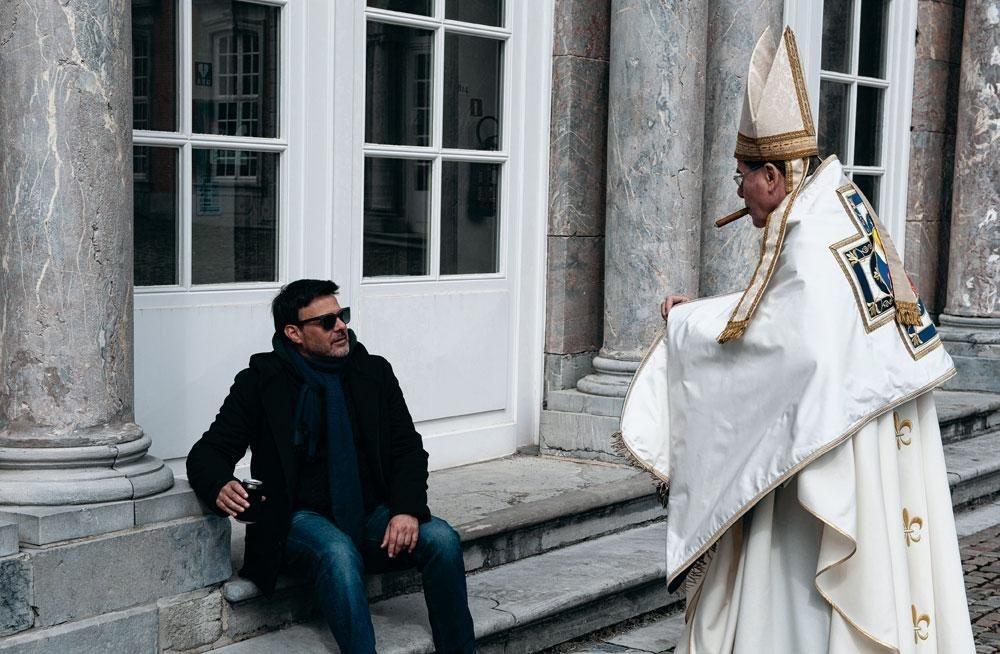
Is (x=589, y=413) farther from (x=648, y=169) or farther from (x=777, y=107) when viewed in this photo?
(x=777, y=107)

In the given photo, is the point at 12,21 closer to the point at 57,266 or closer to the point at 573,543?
the point at 57,266

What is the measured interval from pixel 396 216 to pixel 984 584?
2766 mm

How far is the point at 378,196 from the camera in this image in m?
5.73

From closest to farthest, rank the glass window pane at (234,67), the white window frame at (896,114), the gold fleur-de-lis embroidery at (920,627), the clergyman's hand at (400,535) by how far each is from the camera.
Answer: the gold fleur-de-lis embroidery at (920,627) → the clergyman's hand at (400,535) → the glass window pane at (234,67) → the white window frame at (896,114)

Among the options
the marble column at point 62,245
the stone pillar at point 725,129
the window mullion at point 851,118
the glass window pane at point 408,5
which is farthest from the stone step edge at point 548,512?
the window mullion at point 851,118

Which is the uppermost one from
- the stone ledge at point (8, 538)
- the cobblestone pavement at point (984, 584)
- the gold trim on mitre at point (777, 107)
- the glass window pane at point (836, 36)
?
the glass window pane at point (836, 36)

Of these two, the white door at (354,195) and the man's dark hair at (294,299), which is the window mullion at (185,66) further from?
the man's dark hair at (294,299)

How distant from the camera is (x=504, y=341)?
6.36 metres

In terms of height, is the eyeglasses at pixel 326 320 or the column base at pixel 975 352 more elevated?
the eyeglasses at pixel 326 320

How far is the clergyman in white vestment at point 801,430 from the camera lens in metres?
3.31

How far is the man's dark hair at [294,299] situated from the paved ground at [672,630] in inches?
57.5

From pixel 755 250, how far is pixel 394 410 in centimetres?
312

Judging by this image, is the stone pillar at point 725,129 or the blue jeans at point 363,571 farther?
the stone pillar at point 725,129

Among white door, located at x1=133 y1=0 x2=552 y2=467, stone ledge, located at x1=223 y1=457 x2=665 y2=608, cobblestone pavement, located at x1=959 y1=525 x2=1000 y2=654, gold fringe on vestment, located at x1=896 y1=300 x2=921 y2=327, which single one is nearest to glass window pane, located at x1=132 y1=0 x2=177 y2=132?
white door, located at x1=133 y1=0 x2=552 y2=467
